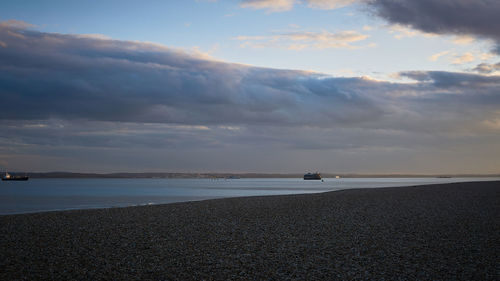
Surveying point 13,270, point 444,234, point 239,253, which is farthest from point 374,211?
point 13,270

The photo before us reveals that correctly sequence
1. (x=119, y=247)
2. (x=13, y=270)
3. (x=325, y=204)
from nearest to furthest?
(x=13, y=270)
(x=119, y=247)
(x=325, y=204)

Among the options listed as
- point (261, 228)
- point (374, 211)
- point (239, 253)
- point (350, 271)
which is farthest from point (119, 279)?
point (374, 211)

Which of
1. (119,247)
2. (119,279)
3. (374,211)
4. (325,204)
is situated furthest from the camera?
(325,204)

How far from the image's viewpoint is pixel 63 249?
43.1 feet

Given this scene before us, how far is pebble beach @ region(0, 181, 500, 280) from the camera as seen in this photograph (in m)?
10.4

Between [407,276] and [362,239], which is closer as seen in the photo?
[407,276]

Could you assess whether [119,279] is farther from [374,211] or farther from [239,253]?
[374,211]

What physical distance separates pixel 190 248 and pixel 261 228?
451cm

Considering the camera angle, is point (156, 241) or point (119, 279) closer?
point (119, 279)

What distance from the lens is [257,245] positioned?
13.6 meters

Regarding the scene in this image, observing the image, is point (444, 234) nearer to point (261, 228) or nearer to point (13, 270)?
point (261, 228)

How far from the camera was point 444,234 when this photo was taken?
50.6 feet

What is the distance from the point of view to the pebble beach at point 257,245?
1038 cm

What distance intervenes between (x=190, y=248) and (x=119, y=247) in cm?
234
